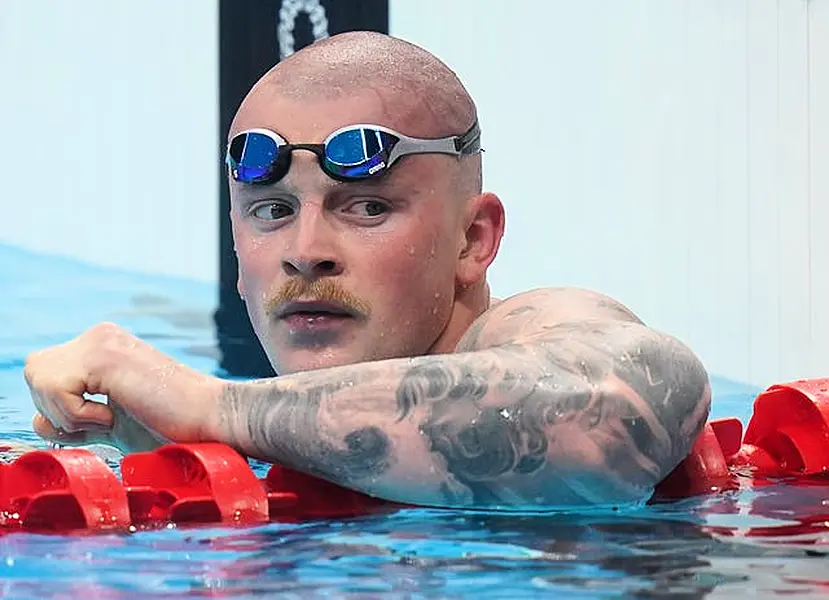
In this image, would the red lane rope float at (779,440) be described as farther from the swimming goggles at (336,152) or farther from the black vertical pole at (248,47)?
the black vertical pole at (248,47)

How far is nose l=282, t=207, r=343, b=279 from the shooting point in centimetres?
228

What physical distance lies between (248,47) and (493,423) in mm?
6204

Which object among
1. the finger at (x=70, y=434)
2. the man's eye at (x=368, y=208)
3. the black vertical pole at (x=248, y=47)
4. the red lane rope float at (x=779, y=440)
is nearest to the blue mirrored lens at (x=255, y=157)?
the man's eye at (x=368, y=208)

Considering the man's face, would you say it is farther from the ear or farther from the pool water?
the pool water

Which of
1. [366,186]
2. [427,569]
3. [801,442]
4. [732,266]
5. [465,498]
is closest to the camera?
[427,569]

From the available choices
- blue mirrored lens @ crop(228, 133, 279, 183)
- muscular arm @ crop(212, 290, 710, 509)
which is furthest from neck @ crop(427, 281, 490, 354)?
muscular arm @ crop(212, 290, 710, 509)

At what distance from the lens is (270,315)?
93.7 inches

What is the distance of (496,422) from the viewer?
6.19 ft

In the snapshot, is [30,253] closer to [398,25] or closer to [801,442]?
[398,25]

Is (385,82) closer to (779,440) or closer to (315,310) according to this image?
(315,310)

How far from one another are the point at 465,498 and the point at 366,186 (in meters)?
0.62

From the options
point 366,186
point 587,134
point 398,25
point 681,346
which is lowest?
point 681,346

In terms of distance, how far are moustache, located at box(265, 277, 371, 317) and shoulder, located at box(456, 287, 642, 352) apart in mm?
186

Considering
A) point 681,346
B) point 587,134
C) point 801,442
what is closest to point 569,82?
point 587,134
